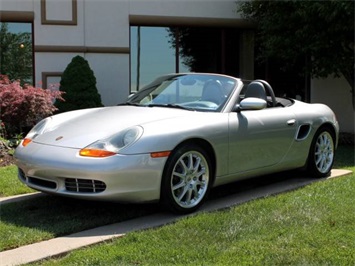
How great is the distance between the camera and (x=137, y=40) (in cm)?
1212

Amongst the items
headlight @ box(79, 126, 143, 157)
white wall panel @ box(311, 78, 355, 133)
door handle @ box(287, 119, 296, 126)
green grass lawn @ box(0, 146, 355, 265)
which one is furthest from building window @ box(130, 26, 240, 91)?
headlight @ box(79, 126, 143, 157)

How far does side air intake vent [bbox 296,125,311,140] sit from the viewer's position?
19.9ft

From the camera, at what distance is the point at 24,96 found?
8.76 meters

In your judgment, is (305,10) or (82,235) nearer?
(82,235)

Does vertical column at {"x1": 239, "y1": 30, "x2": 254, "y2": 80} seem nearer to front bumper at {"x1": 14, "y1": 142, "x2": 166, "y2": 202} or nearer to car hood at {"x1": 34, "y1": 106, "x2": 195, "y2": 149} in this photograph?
car hood at {"x1": 34, "y1": 106, "x2": 195, "y2": 149}

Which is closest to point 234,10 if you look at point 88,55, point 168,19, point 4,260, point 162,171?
point 168,19

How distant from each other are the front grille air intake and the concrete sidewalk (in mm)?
341

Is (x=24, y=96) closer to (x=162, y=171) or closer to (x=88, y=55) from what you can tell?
(x=88, y=55)

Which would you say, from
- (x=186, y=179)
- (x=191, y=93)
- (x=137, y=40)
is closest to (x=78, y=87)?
(x=137, y=40)

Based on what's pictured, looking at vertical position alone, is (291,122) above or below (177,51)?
below

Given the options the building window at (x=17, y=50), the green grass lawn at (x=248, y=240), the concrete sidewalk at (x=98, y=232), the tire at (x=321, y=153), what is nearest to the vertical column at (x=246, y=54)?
the building window at (x=17, y=50)

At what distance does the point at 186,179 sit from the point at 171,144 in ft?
1.34

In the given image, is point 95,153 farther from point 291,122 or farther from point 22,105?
point 22,105

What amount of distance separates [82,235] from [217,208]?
1.45 meters
